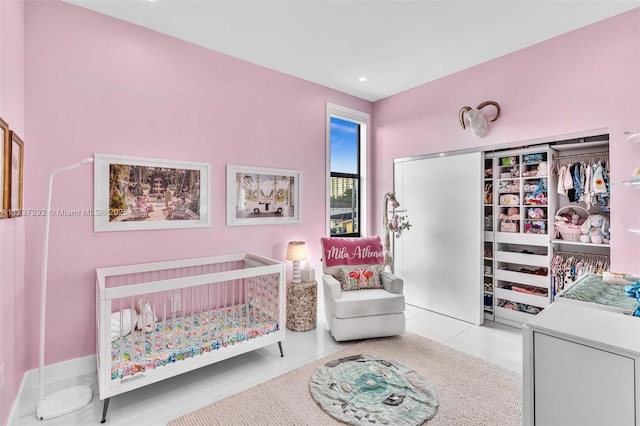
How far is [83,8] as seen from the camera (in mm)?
2369

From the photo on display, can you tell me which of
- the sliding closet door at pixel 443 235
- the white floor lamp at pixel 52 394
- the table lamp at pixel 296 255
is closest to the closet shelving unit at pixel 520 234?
the sliding closet door at pixel 443 235

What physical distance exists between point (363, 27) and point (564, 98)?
1916mm

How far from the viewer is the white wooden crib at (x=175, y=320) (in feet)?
6.36

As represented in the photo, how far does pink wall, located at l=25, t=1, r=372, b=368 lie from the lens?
87.8 inches

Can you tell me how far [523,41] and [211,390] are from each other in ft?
13.0

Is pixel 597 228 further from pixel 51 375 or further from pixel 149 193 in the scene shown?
pixel 51 375

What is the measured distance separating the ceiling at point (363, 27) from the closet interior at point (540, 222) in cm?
106

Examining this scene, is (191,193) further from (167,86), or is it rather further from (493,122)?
(493,122)

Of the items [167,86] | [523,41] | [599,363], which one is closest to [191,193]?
[167,86]

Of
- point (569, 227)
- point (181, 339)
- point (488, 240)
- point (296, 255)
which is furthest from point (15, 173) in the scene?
point (569, 227)

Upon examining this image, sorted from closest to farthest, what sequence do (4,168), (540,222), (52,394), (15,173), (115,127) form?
(4,168) → (15,173) → (52,394) → (115,127) → (540,222)

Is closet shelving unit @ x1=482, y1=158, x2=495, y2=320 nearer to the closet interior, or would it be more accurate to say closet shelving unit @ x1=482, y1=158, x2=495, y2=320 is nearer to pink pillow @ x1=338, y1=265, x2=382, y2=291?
the closet interior

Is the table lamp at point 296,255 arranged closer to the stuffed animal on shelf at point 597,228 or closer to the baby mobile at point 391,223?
the baby mobile at point 391,223

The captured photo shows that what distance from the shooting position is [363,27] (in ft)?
8.64
